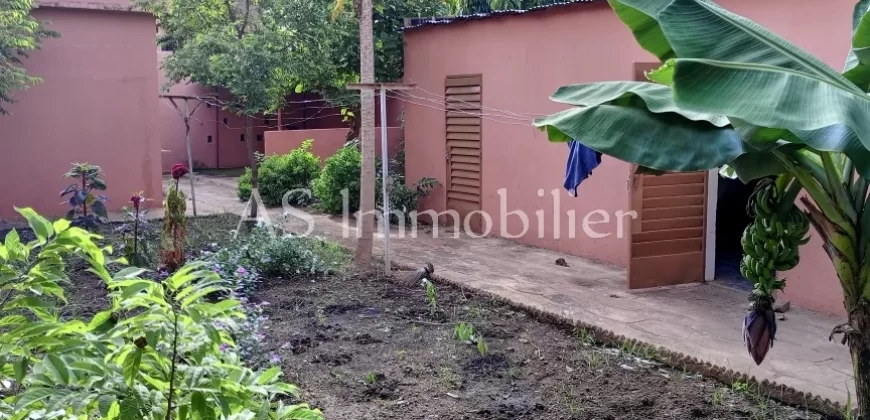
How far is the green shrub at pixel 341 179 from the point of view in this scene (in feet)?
36.4

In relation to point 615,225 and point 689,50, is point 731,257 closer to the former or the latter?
point 615,225

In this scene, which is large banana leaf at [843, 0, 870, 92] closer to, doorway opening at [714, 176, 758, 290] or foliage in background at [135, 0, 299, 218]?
doorway opening at [714, 176, 758, 290]

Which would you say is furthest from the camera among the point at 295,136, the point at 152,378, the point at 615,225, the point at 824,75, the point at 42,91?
the point at 295,136

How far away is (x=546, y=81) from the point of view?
333 inches

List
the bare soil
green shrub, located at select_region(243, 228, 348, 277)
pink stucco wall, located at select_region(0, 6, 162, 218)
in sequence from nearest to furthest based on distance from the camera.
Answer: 1. the bare soil
2. green shrub, located at select_region(243, 228, 348, 277)
3. pink stucco wall, located at select_region(0, 6, 162, 218)

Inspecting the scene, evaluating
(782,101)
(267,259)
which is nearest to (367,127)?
(267,259)

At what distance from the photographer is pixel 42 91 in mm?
10258

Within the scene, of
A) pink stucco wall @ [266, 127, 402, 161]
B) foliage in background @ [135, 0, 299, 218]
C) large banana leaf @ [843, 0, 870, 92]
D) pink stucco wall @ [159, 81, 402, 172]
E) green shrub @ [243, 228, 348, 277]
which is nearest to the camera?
large banana leaf @ [843, 0, 870, 92]

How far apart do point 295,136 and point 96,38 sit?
4222mm

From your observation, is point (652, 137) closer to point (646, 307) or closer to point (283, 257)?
point (646, 307)

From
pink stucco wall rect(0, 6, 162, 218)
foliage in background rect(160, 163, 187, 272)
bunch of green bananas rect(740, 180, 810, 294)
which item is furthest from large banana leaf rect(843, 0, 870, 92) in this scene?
pink stucco wall rect(0, 6, 162, 218)

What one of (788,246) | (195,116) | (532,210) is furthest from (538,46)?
(195,116)

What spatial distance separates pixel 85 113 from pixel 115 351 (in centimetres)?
968

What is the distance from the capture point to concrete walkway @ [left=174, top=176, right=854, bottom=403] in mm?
4824
